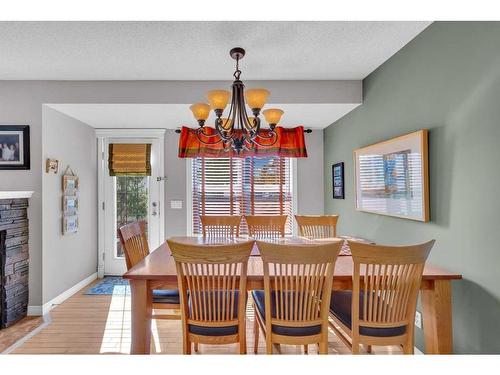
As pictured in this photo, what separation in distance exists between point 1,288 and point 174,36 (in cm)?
266

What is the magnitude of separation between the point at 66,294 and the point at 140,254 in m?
1.52

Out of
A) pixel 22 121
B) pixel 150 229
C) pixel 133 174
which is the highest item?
pixel 22 121

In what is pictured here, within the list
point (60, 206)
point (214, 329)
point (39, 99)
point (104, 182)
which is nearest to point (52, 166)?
point (60, 206)

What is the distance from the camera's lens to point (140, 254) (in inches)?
95.6

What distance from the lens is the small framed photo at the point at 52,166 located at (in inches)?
113

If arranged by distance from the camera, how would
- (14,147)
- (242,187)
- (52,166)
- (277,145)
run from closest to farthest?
(14,147)
(52,166)
(277,145)
(242,187)

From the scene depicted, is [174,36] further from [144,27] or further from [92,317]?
[92,317]

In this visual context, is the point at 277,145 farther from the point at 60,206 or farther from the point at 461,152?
the point at 60,206

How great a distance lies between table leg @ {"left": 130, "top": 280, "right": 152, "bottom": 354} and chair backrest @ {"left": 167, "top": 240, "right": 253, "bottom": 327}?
0.26m

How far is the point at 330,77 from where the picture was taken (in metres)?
2.78

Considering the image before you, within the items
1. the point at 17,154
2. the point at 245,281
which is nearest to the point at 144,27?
the point at 245,281

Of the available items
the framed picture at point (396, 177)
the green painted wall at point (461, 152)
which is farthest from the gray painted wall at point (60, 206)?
the green painted wall at point (461, 152)

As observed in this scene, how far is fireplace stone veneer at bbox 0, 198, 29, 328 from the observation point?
254cm

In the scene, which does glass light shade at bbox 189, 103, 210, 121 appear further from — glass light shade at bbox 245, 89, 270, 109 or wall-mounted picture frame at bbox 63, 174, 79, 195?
wall-mounted picture frame at bbox 63, 174, 79, 195
